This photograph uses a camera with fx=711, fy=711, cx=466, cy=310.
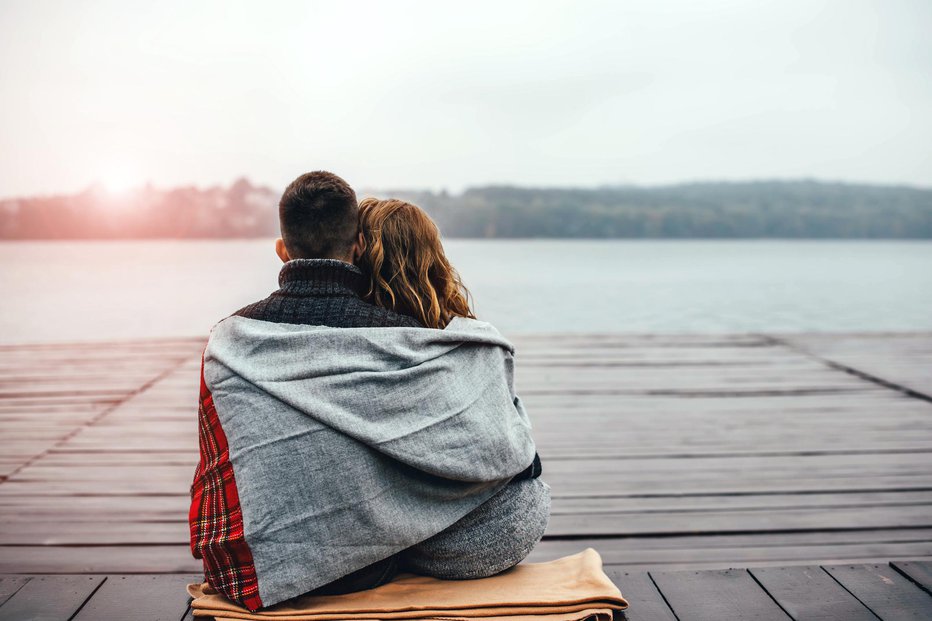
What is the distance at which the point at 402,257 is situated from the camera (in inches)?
55.3

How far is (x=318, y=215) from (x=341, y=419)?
370mm

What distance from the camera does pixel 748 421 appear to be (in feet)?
10.2

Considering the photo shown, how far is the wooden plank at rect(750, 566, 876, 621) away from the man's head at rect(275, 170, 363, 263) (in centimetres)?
120

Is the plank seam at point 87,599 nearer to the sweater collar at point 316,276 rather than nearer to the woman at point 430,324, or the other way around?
the woman at point 430,324

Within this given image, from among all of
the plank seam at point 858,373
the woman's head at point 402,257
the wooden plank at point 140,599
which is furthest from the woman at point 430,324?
the plank seam at point 858,373

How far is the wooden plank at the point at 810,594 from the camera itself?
148 centimetres

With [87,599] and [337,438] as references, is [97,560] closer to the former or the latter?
[87,599]

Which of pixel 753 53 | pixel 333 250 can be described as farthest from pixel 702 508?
pixel 753 53

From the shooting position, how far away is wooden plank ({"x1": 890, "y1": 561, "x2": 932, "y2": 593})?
5.30ft

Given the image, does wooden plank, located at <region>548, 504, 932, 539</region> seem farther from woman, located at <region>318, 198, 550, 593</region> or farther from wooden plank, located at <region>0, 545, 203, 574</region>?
woman, located at <region>318, 198, 550, 593</region>

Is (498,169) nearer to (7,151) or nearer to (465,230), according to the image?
(465,230)

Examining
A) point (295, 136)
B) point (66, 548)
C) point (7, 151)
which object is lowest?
point (66, 548)

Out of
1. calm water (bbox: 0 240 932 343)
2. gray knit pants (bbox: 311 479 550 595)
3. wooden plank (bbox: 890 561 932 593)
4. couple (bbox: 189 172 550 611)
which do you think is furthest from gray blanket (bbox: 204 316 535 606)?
calm water (bbox: 0 240 932 343)

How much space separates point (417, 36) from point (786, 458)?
102 feet
